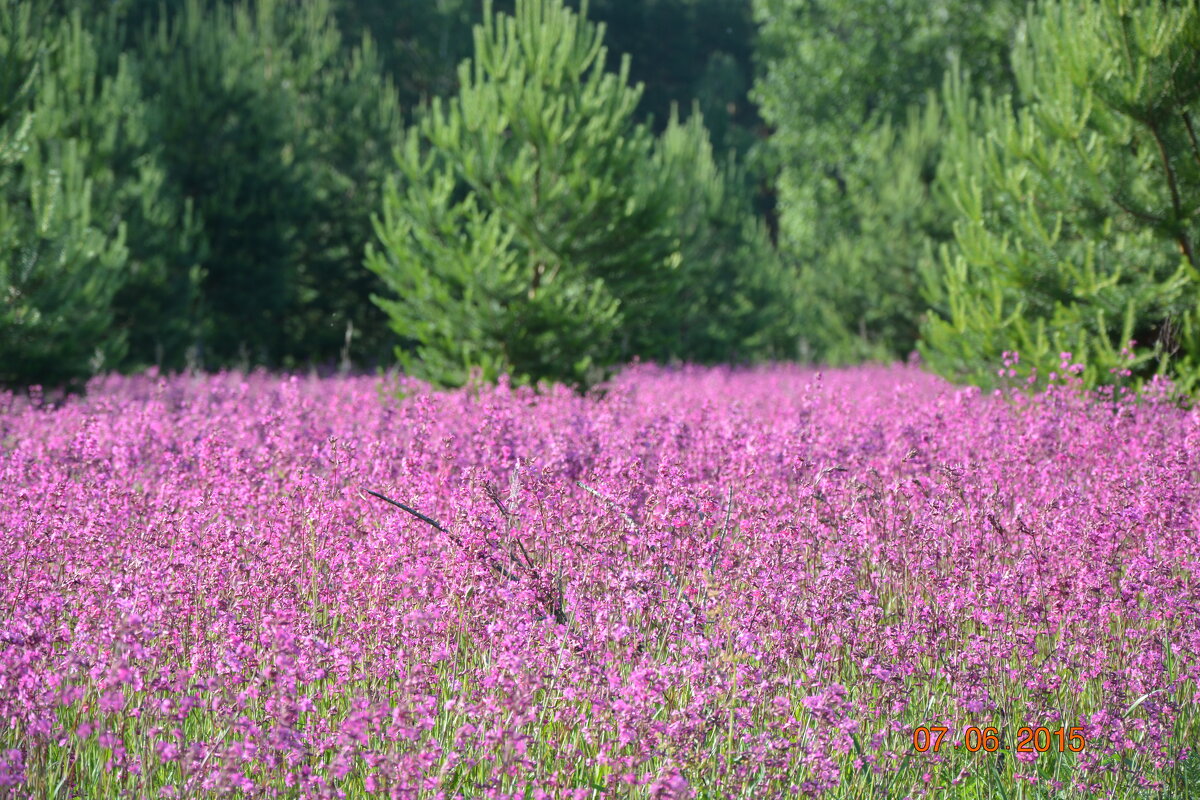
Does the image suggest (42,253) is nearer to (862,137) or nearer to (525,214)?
(525,214)

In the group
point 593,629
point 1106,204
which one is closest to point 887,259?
point 1106,204

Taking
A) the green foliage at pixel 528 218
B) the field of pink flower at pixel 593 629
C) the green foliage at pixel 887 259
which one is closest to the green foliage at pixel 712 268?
the green foliage at pixel 887 259

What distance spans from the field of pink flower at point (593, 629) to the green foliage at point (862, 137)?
17.4 meters

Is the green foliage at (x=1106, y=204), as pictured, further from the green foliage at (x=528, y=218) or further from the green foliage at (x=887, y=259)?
the green foliage at (x=887, y=259)

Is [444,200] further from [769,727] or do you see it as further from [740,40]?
[740,40]

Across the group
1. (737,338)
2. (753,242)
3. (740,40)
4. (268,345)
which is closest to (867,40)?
(753,242)

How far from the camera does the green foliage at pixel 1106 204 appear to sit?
838 cm

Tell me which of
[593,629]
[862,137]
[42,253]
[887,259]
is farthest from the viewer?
[862,137]

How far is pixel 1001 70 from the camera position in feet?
92.1

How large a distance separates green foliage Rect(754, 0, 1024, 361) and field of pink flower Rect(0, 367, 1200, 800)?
17.4 metres

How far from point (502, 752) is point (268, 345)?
2010cm
